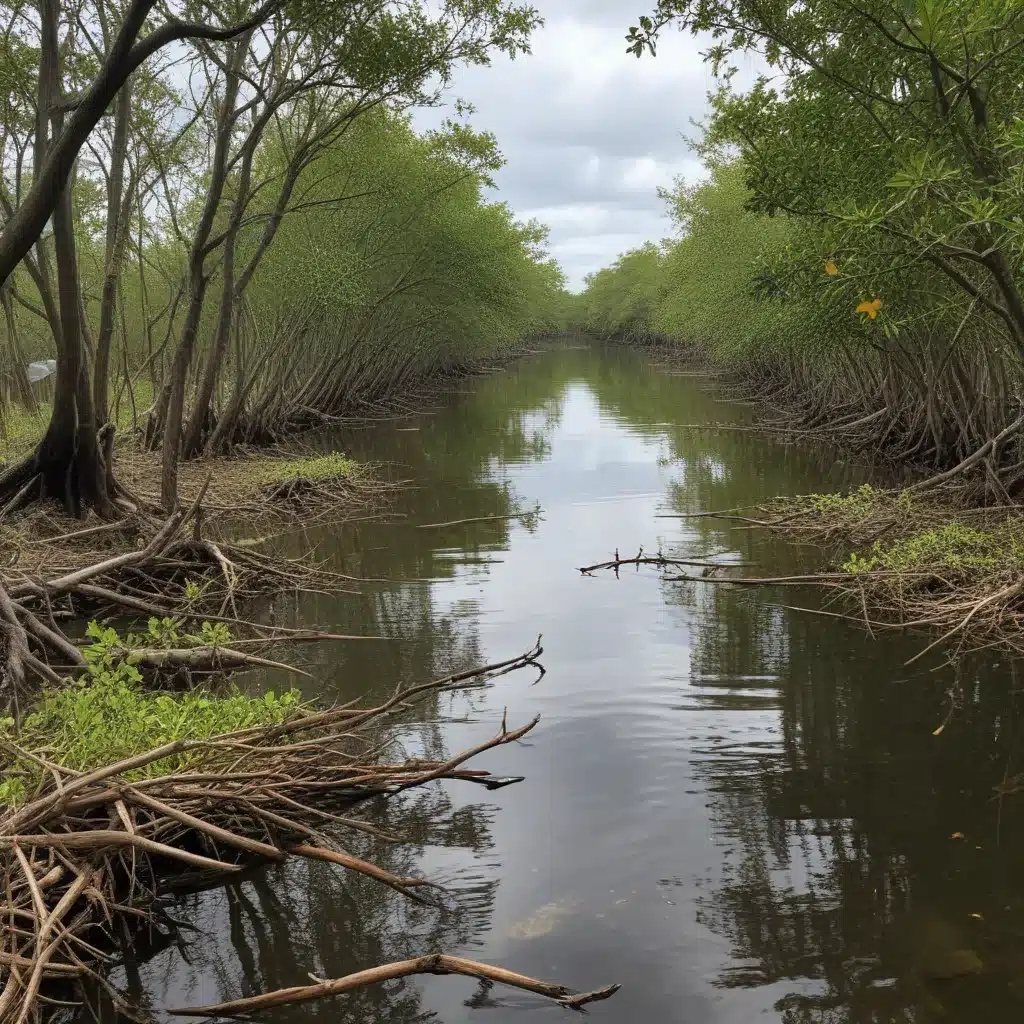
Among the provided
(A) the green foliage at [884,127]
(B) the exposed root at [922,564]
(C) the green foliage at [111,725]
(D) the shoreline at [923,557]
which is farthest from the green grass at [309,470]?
(C) the green foliage at [111,725]

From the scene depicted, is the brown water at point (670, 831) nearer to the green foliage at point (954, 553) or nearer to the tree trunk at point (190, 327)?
the green foliage at point (954, 553)

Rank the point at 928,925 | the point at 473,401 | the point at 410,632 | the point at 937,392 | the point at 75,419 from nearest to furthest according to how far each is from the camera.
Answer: the point at 928,925 → the point at 410,632 → the point at 75,419 → the point at 937,392 → the point at 473,401

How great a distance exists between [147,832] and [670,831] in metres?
2.64

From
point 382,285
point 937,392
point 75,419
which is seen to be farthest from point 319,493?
point 382,285

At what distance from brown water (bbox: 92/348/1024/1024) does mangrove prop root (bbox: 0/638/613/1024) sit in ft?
0.86

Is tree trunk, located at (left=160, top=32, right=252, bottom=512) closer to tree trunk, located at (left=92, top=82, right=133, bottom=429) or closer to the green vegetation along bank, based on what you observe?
tree trunk, located at (left=92, top=82, right=133, bottom=429)

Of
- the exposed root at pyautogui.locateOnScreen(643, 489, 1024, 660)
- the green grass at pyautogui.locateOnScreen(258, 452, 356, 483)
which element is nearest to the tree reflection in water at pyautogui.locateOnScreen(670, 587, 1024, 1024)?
the exposed root at pyautogui.locateOnScreen(643, 489, 1024, 660)

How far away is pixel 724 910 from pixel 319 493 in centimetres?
1093

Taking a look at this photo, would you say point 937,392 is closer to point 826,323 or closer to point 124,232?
point 826,323

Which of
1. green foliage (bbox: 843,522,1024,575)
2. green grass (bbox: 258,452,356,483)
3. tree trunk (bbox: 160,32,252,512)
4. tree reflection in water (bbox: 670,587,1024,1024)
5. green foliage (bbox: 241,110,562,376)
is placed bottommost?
tree reflection in water (bbox: 670,587,1024,1024)

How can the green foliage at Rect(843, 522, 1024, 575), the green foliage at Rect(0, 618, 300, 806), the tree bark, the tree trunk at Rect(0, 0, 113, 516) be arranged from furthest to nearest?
the tree trunk at Rect(0, 0, 113, 516), the green foliage at Rect(843, 522, 1024, 575), the tree bark, the green foliage at Rect(0, 618, 300, 806)

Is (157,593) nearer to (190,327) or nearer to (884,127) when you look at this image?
(190,327)

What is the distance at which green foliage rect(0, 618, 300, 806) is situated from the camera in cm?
404

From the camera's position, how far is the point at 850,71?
323 inches
